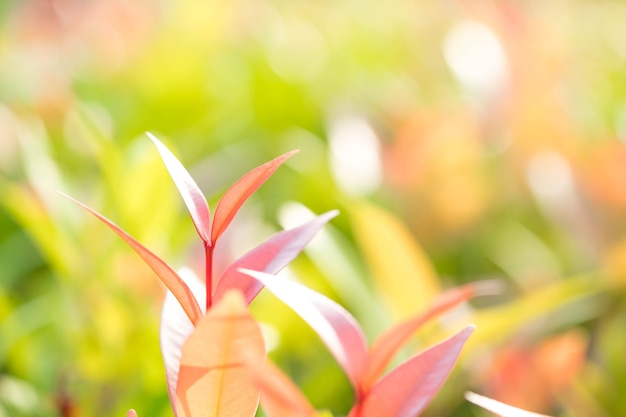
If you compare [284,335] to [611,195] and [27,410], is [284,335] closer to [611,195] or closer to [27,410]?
[27,410]

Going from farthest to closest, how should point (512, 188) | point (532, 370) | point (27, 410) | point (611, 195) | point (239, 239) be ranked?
point (512, 188) → point (611, 195) → point (239, 239) → point (532, 370) → point (27, 410)

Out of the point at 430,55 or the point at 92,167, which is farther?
the point at 430,55

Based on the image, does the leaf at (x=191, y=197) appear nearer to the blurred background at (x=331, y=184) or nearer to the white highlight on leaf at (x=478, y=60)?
the blurred background at (x=331, y=184)

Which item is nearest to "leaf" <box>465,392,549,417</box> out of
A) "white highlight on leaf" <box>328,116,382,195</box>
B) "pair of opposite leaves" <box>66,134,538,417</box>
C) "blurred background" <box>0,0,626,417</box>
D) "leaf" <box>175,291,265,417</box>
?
"pair of opposite leaves" <box>66,134,538,417</box>

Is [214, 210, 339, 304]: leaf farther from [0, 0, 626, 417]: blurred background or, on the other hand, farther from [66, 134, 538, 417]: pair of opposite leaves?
[0, 0, 626, 417]: blurred background

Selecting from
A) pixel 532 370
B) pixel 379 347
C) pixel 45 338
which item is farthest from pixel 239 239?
pixel 379 347

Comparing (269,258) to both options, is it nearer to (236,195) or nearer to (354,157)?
(236,195)

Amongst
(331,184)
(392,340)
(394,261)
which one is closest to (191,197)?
(392,340)
